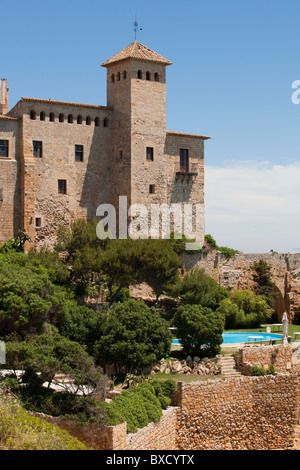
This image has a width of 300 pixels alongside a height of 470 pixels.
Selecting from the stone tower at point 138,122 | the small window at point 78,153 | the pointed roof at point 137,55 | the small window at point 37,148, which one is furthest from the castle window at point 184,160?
the small window at point 37,148

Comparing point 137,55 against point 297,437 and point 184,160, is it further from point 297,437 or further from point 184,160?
point 297,437

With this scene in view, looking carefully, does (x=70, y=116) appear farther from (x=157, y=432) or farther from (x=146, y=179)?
(x=157, y=432)

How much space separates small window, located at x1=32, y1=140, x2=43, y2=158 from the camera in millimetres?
40219

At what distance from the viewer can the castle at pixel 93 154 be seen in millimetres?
39781

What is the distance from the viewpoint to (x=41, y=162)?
40406mm

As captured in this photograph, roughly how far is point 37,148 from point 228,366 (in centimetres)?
1511

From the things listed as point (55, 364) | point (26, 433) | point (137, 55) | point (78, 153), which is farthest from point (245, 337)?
point (26, 433)

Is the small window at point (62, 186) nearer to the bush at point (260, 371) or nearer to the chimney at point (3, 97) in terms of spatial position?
the chimney at point (3, 97)

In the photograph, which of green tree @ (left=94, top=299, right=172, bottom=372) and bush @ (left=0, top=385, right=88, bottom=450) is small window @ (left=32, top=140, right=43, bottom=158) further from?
bush @ (left=0, top=385, right=88, bottom=450)

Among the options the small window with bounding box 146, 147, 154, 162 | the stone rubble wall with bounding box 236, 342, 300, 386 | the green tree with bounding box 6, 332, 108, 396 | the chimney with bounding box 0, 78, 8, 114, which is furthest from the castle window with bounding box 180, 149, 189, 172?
the green tree with bounding box 6, 332, 108, 396

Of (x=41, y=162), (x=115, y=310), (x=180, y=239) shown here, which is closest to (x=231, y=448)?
(x=115, y=310)

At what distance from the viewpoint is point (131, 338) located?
99.2ft

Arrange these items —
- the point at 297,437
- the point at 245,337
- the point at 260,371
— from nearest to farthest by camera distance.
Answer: the point at 297,437, the point at 260,371, the point at 245,337
